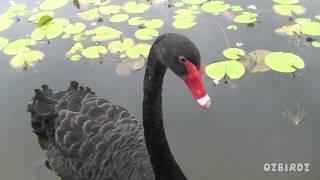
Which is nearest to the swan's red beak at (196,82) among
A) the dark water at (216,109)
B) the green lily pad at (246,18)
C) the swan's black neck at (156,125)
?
the swan's black neck at (156,125)

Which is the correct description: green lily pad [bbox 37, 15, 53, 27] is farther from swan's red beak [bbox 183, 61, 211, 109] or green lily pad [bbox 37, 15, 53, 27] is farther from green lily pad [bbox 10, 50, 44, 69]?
swan's red beak [bbox 183, 61, 211, 109]

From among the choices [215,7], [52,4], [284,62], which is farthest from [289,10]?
[52,4]

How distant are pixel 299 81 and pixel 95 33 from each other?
1897 mm

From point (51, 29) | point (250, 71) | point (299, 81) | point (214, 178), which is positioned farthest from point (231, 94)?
point (51, 29)

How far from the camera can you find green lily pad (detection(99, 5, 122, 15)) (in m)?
4.58

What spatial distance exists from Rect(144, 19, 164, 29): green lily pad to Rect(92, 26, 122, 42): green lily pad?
269mm

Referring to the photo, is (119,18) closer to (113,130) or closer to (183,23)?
(183,23)

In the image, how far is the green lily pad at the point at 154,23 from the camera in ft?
14.0

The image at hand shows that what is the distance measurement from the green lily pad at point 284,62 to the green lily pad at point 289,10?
2.13 ft

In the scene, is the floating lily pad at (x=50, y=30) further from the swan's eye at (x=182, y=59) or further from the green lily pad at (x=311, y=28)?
the swan's eye at (x=182, y=59)

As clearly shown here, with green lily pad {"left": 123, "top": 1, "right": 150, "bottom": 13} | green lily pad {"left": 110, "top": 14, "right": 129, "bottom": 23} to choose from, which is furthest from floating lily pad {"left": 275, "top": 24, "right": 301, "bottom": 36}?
green lily pad {"left": 110, "top": 14, "right": 129, "bottom": 23}

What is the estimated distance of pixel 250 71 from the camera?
3709 millimetres

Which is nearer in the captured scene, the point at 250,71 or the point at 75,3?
the point at 250,71

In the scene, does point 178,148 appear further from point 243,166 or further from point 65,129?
point 65,129
